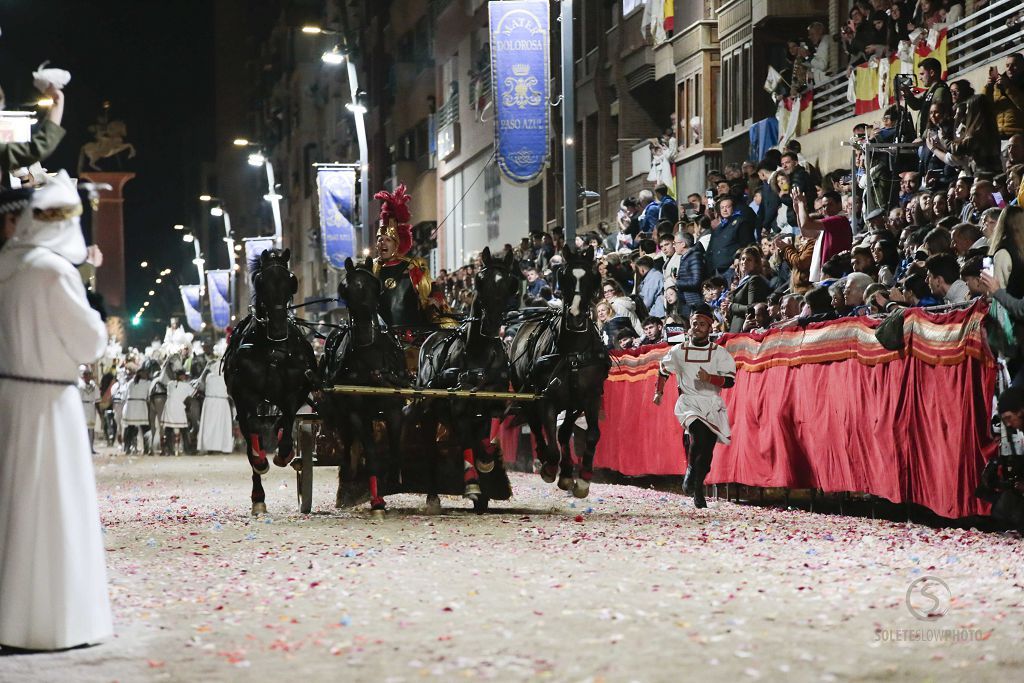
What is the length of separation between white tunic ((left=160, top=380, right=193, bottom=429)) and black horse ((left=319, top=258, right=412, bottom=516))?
2406 centimetres

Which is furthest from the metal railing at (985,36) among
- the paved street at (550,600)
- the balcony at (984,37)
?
the paved street at (550,600)

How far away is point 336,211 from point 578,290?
97.7ft

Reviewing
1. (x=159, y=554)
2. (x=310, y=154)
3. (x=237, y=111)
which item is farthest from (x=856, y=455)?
(x=237, y=111)

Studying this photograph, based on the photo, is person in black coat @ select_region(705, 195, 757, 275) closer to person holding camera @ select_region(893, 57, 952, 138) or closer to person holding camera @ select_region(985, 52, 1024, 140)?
person holding camera @ select_region(893, 57, 952, 138)

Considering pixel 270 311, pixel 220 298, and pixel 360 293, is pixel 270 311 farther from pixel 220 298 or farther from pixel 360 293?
pixel 220 298

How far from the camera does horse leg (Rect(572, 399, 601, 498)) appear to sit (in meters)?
16.4

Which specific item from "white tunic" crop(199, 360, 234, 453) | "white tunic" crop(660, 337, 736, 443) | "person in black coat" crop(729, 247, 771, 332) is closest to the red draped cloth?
"white tunic" crop(660, 337, 736, 443)

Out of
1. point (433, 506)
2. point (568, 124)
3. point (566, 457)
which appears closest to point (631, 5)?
point (568, 124)

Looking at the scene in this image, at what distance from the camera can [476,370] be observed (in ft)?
51.6

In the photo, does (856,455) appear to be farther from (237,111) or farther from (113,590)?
(237,111)

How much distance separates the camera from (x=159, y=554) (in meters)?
12.7

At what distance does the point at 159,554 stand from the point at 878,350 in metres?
6.53

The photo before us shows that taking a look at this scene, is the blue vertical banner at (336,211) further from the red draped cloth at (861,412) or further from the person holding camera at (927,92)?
the person holding camera at (927,92)

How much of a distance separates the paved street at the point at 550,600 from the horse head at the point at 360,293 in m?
1.98
